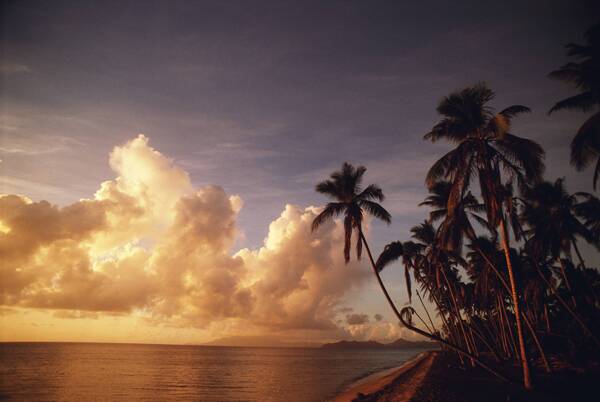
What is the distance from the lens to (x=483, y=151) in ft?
47.3

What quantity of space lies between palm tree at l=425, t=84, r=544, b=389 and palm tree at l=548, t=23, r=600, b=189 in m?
1.72

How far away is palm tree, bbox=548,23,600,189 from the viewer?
1137 cm

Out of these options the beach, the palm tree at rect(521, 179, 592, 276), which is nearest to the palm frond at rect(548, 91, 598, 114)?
the palm tree at rect(521, 179, 592, 276)

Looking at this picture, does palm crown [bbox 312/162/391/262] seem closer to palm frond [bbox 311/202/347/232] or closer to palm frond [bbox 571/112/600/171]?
palm frond [bbox 311/202/347/232]

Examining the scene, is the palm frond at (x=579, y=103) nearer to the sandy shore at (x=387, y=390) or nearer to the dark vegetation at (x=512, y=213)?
the dark vegetation at (x=512, y=213)

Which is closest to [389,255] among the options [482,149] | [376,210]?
[376,210]

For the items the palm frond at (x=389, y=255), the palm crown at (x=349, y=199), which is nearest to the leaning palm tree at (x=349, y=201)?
the palm crown at (x=349, y=199)

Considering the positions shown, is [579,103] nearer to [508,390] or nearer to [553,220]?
[553,220]

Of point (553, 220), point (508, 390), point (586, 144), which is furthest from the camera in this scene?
point (553, 220)

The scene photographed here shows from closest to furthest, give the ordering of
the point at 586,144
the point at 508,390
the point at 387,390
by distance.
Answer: the point at 586,144 < the point at 508,390 < the point at 387,390

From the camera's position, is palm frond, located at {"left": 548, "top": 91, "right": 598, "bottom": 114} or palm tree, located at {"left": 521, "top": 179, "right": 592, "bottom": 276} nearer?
palm frond, located at {"left": 548, "top": 91, "right": 598, "bottom": 114}

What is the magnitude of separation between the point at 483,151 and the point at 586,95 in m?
4.09

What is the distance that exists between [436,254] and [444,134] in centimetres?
1127

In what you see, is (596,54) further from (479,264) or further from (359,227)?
(479,264)
